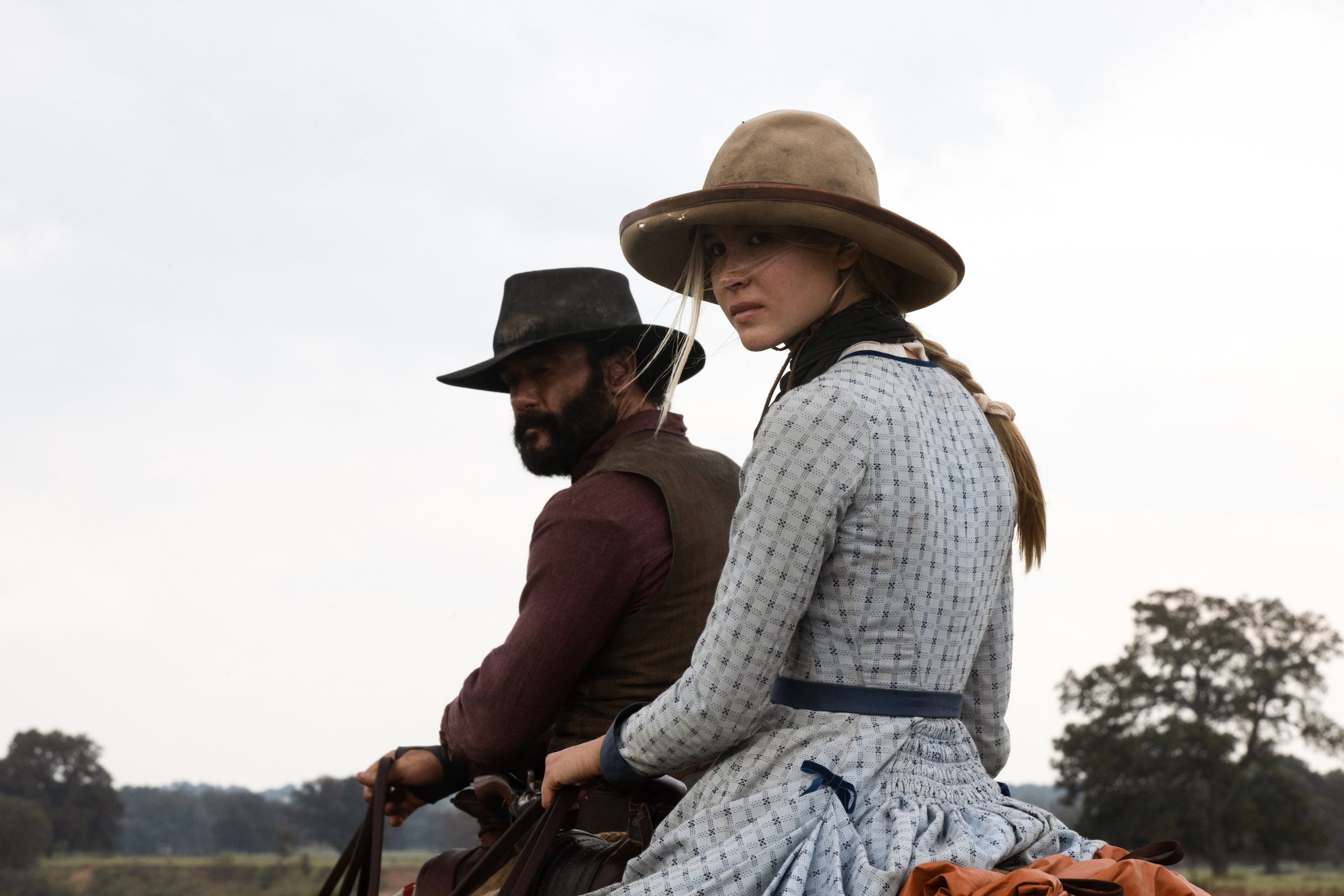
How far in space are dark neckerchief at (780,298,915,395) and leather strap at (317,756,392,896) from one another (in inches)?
57.3

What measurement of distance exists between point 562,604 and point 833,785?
1216 mm

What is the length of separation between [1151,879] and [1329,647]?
832 inches

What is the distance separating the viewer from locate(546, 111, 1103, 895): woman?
2.02 m

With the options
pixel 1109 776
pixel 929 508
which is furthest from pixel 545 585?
pixel 1109 776

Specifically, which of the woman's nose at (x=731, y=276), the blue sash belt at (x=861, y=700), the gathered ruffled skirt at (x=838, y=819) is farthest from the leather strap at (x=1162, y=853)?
the woman's nose at (x=731, y=276)

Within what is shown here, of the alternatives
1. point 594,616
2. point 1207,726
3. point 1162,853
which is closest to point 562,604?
point 594,616

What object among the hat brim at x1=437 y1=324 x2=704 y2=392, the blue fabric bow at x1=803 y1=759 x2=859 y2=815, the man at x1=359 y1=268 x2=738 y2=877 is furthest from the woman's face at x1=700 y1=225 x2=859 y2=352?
the hat brim at x1=437 y1=324 x2=704 y2=392

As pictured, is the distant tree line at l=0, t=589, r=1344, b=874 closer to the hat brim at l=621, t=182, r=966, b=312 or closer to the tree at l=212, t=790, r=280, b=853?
the tree at l=212, t=790, r=280, b=853

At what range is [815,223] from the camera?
2.33 metres

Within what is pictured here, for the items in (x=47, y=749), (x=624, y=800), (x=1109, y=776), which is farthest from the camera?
(x=47, y=749)

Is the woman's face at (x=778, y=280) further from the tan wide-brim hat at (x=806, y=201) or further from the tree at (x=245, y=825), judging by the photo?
the tree at (x=245, y=825)

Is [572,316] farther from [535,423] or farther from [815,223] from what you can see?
[815,223]

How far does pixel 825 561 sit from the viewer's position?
210 centimetres

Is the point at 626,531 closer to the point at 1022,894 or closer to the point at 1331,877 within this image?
the point at 1022,894
